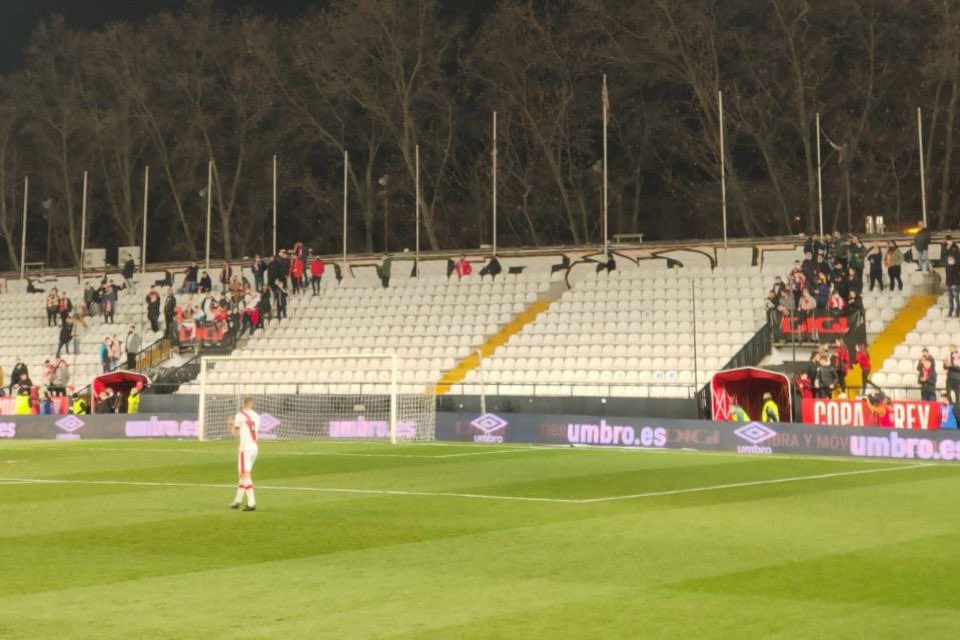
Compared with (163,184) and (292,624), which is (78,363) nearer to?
(163,184)

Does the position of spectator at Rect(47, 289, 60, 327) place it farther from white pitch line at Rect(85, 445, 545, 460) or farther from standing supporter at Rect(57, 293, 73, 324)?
white pitch line at Rect(85, 445, 545, 460)

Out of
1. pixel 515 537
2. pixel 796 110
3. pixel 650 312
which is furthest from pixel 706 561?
pixel 796 110

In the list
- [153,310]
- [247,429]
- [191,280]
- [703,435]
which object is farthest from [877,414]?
[191,280]

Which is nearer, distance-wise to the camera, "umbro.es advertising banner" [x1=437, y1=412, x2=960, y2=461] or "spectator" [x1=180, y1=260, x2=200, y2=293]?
"umbro.es advertising banner" [x1=437, y1=412, x2=960, y2=461]

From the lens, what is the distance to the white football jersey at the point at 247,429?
61.6 feet

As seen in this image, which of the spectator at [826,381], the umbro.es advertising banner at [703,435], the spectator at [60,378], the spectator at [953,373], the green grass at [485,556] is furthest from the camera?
the spectator at [60,378]

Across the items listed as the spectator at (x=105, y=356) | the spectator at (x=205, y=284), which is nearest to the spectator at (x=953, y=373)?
the spectator at (x=105, y=356)

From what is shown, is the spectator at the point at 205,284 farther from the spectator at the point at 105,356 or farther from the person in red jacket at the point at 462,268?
the person in red jacket at the point at 462,268

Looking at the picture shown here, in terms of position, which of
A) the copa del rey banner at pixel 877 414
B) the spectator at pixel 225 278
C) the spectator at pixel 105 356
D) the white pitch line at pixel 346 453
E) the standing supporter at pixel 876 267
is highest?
the spectator at pixel 225 278

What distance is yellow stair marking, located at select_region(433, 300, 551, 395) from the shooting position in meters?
41.6

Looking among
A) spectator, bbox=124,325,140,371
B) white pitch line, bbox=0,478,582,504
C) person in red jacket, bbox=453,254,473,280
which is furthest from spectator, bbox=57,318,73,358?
white pitch line, bbox=0,478,582,504

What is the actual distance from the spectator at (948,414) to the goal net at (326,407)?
527 inches

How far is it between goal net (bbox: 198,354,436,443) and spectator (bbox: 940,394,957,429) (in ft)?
43.9

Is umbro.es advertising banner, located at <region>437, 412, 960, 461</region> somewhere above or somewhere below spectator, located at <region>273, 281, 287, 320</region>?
below
